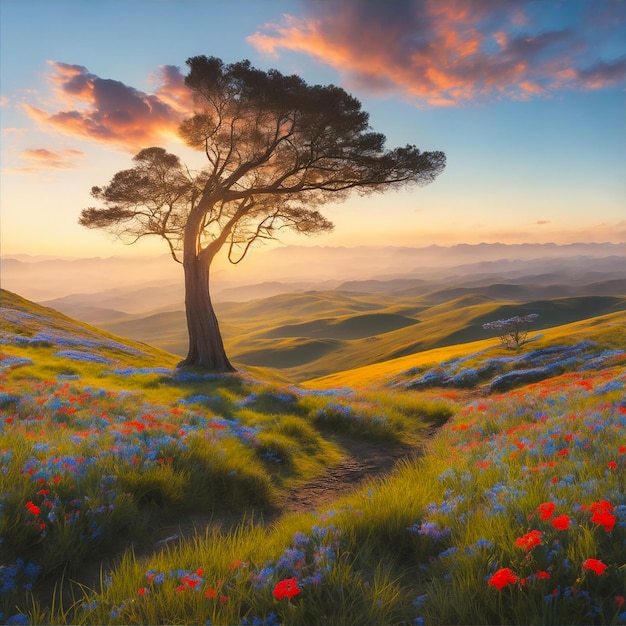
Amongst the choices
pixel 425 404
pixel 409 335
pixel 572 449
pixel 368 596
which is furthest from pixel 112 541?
pixel 409 335

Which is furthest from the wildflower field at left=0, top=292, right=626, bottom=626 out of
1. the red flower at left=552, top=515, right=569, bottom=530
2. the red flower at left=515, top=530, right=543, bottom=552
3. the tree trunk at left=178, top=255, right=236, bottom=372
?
the tree trunk at left=178, top=255, right=236, bottom=372

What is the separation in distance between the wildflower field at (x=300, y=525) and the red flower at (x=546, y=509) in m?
0.02

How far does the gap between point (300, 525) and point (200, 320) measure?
74.0 feet

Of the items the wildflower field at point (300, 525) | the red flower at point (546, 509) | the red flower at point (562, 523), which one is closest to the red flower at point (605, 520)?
the wildflower field at point (300, 525)

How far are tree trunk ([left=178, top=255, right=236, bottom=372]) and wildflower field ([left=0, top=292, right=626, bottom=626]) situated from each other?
14879 millimetres

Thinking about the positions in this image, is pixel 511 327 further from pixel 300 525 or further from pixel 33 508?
pixel 33 508

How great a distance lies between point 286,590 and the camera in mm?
3246

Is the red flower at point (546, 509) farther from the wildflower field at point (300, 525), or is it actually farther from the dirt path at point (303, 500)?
the dirt path at point (303, 500)

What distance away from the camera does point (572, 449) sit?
6.21 meters

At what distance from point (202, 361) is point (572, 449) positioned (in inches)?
903

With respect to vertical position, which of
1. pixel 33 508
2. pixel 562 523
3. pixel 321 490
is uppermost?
pixel 33 508

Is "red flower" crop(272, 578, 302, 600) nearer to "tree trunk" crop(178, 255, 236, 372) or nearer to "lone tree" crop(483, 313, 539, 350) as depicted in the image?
"tree trunk" crop(178, 255, 236, 372)

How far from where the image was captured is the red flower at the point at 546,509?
405cm

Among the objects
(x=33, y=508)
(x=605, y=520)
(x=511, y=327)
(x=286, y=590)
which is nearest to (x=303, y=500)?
(x=33, y=508)
